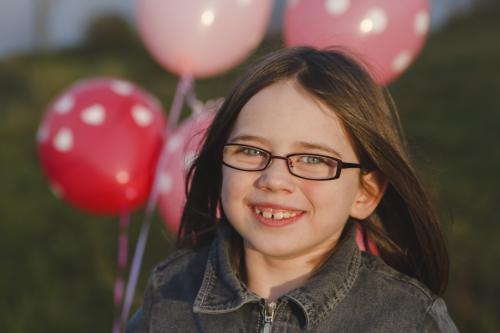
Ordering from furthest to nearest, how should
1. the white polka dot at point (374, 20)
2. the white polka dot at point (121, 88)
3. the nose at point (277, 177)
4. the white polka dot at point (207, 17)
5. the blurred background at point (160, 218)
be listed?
the blurred background at point (160, 218)
the white polka dot at point (121, 88)
the white polka dot at point (207, 17)
the white polka dot at point (374, 20)
the nose at point (277, 177)

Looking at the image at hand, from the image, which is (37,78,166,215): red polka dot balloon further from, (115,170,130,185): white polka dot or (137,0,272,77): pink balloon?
(137,0,272,77): pink balloon

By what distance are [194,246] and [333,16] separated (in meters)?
0.80

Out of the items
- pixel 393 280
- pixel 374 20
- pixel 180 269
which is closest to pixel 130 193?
pixel 180 269

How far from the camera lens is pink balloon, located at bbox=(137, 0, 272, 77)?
6.71 ft

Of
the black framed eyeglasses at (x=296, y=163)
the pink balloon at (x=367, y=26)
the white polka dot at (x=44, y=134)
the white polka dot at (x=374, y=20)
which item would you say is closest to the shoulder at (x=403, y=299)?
the black framed eyeglasses at (x=296, y=163)

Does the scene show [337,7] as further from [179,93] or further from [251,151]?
→ [251,151]

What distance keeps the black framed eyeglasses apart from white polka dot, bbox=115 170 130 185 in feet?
3.16

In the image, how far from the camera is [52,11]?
34.7 feet

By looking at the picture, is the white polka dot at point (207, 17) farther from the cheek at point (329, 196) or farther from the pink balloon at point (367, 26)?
the cheek at point (329, 196)

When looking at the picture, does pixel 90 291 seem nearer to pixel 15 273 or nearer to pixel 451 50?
pixel 15 273

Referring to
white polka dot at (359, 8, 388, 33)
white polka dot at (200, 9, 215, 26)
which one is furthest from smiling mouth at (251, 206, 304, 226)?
white polka dot at (200, 9, 215, 26)

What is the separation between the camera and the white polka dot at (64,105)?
7.29ft

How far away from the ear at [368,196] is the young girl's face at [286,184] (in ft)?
0.28

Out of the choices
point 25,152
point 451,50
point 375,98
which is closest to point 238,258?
point 375,98
